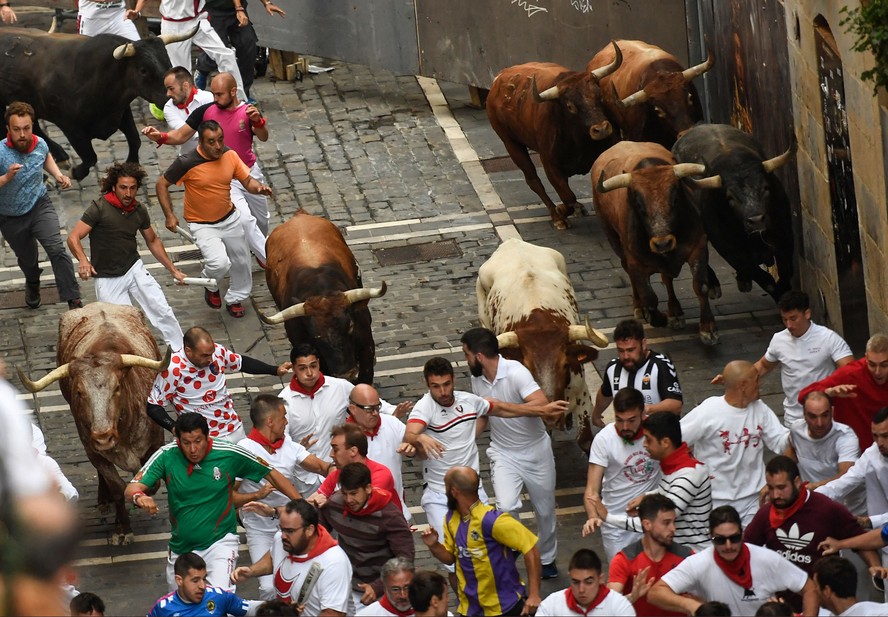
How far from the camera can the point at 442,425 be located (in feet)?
30.8

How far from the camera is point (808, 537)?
25.0 ft

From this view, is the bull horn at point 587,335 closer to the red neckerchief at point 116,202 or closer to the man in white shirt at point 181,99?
the red neckerchief at point 116,202

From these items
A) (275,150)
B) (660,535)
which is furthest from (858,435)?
(275,150)

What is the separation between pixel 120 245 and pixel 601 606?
7.40 metres

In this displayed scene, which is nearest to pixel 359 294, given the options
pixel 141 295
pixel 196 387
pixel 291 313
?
pixel 291 313

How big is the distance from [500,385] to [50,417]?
5.40 metres

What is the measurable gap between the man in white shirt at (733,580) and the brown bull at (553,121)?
9162mm

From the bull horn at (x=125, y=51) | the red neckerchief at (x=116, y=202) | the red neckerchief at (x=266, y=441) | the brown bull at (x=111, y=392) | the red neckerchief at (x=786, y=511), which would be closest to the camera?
the red neckerchief at (x=786, y=511)

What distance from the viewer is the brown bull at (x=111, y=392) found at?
10492mm

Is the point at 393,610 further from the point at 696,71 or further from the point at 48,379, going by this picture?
the point at 696,71

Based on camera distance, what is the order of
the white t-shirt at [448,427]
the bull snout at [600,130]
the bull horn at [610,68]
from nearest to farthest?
the white t-shirt at [448,427]
the bull snout at [600,130]
the bull horn at [610,68]

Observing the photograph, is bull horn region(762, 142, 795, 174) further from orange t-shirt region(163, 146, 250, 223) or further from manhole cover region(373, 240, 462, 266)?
orange t-shirt region(163, 146, 250, 223)

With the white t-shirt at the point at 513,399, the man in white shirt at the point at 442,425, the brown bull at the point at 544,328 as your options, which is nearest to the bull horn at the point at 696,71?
the brown bull at the point at 544,328

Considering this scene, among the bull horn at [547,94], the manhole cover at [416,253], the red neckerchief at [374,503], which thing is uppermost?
the red neckerchief at [374,503]
